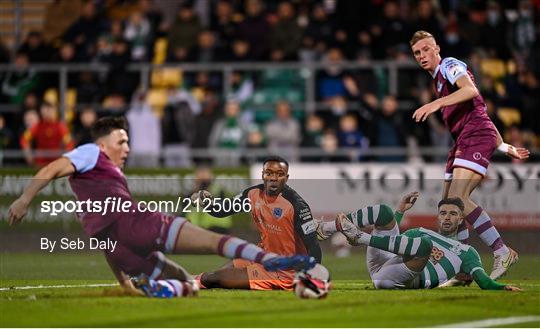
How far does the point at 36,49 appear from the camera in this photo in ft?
83.6

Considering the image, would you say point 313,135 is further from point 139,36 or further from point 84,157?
point 84,157

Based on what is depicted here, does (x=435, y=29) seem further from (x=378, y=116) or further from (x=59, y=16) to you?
(x=59, y=16)

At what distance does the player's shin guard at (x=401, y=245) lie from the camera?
12.7 m

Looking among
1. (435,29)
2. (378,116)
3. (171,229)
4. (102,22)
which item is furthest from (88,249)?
(102,22)

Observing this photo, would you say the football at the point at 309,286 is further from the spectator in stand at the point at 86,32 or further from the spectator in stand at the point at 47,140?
the spectator in stand at the point at 86,32

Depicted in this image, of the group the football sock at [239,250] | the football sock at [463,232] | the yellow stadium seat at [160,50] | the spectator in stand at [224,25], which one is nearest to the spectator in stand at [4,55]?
the yellow stadium seat at [160,50]

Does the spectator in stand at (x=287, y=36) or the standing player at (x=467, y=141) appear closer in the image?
the standing player at (x=467, y=141)

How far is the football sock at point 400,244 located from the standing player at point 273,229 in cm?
50

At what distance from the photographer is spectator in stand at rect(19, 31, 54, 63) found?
25.3 m

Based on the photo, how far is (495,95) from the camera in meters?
23.0

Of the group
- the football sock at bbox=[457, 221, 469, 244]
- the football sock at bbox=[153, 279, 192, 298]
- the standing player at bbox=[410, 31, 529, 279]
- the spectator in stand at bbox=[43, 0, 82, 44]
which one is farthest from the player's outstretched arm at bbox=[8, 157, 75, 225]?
the spectator in stand at bbox=[43, 0, 82, 44]

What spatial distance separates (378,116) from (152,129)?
3.86m

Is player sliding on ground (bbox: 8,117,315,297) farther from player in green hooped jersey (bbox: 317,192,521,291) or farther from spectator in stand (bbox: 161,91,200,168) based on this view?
spectator in stand (bbox: 161,91,200,168)

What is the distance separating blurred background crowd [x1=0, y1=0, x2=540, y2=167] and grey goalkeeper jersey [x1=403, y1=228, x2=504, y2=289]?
9.59 metres
